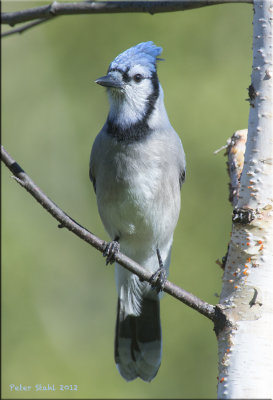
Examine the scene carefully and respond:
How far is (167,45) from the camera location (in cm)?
509

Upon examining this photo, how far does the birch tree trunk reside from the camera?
6.10 feet

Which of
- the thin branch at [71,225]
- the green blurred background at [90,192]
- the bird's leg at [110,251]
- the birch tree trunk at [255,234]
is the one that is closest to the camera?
the birch tree trunk at [255,234]

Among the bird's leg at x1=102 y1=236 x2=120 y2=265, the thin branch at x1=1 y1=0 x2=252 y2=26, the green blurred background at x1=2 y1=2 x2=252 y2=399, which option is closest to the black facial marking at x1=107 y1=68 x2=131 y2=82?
the thin branch at x1=1 y1=0 x2=252 y2=26

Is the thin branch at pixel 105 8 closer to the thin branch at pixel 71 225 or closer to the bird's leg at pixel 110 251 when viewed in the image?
the thin branch at pixel 71 225

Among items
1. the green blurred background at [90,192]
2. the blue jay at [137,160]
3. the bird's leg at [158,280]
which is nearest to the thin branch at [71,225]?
the bird's leg at [158,280]

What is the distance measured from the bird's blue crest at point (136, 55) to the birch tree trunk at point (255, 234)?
888 mm

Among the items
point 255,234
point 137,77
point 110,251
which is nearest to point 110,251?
point 110,251

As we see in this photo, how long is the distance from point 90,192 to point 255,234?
3635 millimetres

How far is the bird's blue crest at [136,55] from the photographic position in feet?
9.11

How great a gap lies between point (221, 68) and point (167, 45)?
51 cm

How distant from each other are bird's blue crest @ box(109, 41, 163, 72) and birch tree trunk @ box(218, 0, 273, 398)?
35.0 inches

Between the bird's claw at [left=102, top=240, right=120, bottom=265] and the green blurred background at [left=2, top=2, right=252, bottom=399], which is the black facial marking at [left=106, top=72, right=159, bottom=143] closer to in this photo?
the bird's claw at [left=102, top=240, right=120, bottom=265]

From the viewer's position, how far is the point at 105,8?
2.18 metres

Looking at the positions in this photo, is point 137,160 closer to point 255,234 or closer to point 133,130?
point 133,130
